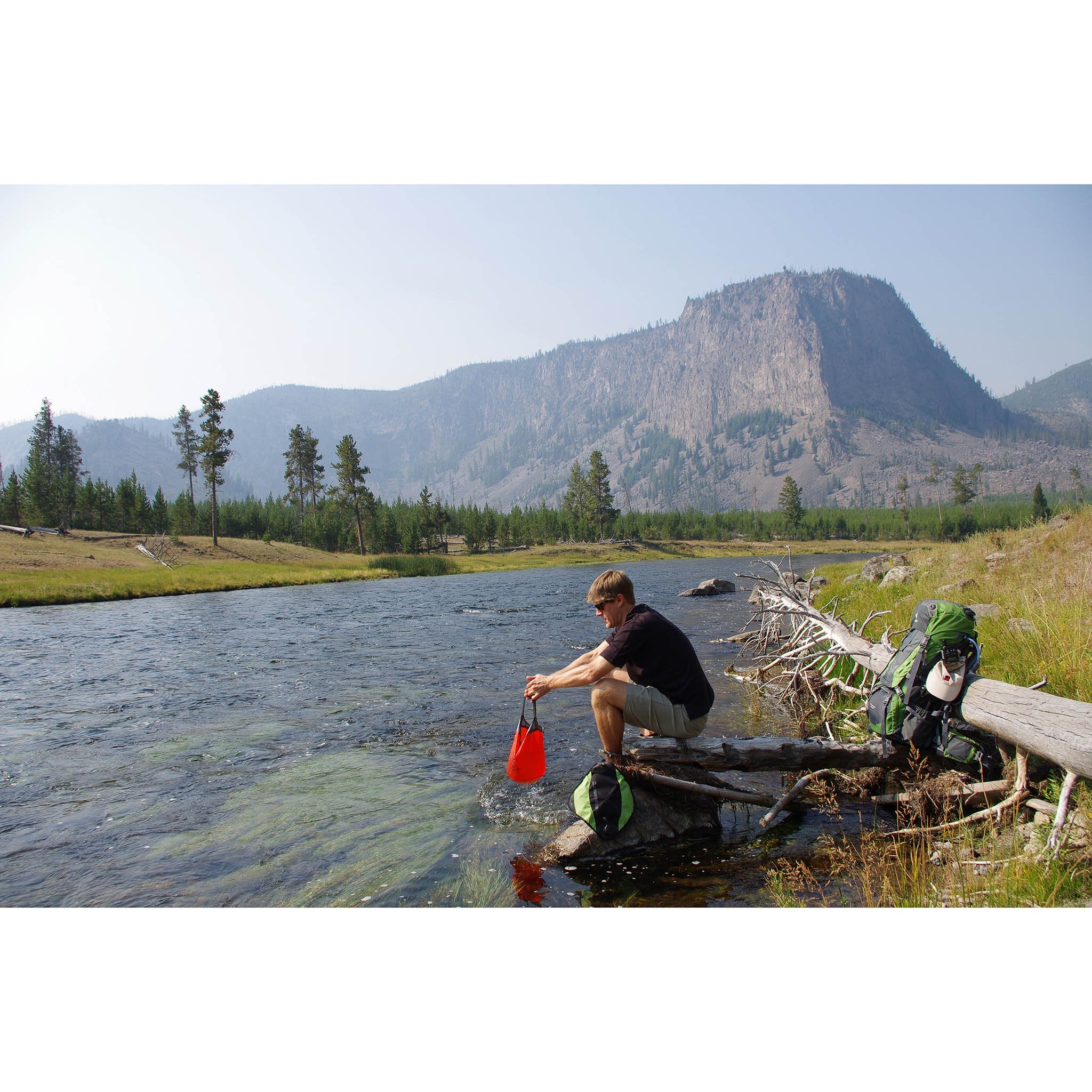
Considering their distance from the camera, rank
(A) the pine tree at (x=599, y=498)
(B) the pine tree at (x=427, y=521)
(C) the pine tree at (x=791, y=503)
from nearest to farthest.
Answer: (B) the pine tree at (x=427, y=521) < (A) the pine tree at (x=599, y=498) < (C) the pine tree at (x=791, y=503)

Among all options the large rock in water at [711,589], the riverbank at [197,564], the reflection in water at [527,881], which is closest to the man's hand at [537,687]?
the reflection in water at [527,881]

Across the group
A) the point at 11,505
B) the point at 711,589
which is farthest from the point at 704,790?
the point at 11,505

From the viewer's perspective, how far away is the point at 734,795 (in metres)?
6.74

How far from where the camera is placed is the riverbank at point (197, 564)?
43.0m

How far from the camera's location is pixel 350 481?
100188 millimetres

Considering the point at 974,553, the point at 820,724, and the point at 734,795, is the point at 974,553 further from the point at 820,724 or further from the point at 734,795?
the point at 734,795

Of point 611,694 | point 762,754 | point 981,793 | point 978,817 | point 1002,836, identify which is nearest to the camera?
point 1002,836

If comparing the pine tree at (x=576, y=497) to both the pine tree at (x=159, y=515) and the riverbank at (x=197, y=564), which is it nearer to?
the riverbank at (x=197, y=564)

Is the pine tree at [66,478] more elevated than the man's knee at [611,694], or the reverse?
the pine tree at [66,478]

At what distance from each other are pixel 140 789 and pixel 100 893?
3297mm

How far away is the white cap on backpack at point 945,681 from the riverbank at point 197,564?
45.7 m

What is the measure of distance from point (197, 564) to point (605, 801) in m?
71.2

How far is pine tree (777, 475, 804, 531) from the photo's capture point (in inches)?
5389

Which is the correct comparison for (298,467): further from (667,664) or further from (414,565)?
(667,664)
